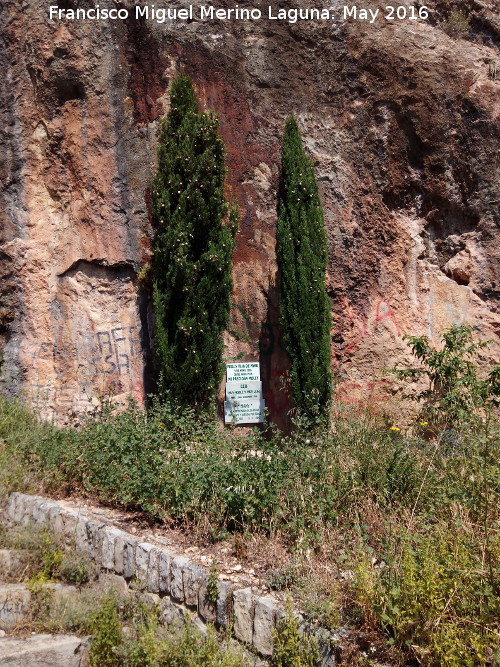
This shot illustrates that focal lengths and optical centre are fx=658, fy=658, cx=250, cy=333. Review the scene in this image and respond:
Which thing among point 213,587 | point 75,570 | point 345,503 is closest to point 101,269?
point 75,570

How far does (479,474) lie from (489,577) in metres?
0.92

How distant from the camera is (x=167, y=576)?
4082 mm

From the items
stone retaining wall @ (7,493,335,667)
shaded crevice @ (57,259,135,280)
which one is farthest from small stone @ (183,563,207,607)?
shaded crevice @ (57,259,135,280)

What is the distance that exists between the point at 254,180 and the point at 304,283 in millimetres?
1654

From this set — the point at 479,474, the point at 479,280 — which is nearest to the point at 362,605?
the point at 479,474

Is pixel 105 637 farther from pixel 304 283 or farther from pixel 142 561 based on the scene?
pixel 304 283

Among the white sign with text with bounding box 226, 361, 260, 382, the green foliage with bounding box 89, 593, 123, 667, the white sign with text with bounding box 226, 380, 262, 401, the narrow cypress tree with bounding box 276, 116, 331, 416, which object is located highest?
the narrow cypress tree with bounding box 276, 116, 331, 416

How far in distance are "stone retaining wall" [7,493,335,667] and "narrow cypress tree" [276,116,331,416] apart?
11.0 feet

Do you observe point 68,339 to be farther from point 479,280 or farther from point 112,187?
point 479,280

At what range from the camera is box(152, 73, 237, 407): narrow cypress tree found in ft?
24.3

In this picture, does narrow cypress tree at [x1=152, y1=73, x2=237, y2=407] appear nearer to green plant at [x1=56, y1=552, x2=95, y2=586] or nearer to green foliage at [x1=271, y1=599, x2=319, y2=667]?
green plant at [x1=56, y1=552, x2=95, y2=586]

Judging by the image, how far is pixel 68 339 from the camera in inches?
317

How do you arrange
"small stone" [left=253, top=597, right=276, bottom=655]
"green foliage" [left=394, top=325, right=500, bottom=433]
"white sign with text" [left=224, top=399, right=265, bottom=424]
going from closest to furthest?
"small stone" [left=253, top=597, right=276, bottom=655], "green foliage" [left=394, top=325, right=500, bottom=433], "white sign with text" [left=224, top=399, right=265, bottom=424]

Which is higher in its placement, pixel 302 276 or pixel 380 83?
pixel 380 83
